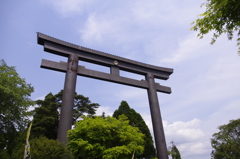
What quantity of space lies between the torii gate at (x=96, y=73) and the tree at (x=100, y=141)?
5.40ft

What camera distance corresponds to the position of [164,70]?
80.0 feet

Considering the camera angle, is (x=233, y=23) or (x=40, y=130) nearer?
(x=233, y=23)

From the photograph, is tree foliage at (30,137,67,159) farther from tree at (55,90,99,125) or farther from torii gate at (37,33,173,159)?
tree at (55,90,99,125)

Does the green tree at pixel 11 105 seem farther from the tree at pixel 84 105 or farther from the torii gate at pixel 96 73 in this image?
the tree at pixel 84 105

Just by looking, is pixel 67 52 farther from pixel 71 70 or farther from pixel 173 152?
pixel 173 152

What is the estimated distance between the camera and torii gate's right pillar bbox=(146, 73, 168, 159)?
61.0ft

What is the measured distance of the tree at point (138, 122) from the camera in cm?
2642

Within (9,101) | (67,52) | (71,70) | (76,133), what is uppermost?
(67,52)

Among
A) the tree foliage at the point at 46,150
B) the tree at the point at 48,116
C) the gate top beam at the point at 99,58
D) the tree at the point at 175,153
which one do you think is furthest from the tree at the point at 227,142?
the tree foliage at the point at 46,150

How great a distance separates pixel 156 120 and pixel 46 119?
587 inches

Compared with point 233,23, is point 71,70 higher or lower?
higher

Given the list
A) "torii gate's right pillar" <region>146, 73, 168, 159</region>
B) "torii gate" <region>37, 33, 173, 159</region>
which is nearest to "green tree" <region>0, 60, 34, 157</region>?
"torii gate" <region>37, 33, 173, 159</region>

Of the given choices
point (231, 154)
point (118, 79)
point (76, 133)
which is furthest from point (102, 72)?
point (231, 154)

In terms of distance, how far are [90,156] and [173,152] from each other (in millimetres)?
38005
